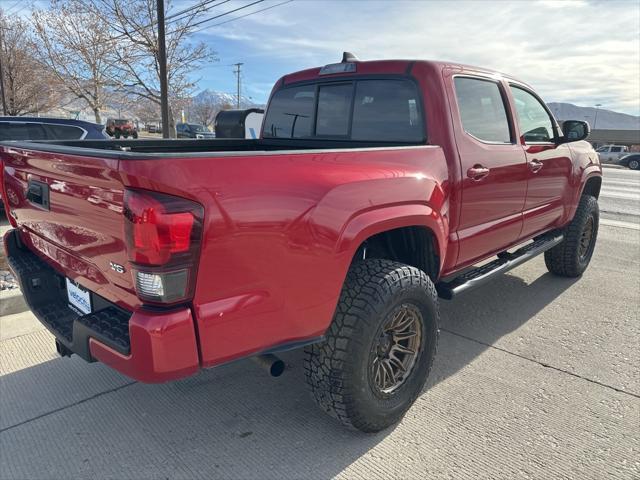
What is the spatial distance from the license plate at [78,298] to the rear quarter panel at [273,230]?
0.80 metres

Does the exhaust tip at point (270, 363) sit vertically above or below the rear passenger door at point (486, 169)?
below

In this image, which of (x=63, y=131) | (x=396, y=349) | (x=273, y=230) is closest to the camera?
(x=273, y=230)

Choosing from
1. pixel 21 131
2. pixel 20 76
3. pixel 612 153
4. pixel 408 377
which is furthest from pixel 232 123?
pixel 612 153

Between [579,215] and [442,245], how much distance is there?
293 centimetres

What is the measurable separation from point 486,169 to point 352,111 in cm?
104

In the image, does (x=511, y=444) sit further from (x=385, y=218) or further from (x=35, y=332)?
(x=35, y=332)

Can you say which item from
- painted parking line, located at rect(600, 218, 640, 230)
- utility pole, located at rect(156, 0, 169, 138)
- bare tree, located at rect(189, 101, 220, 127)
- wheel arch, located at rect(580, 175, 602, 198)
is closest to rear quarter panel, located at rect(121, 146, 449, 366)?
wheel arch, located at rect(580, 175, 602, 198)

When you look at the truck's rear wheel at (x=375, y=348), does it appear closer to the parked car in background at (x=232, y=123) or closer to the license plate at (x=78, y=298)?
the license plate at (x=78, y=298)

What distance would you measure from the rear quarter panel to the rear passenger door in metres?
0.87

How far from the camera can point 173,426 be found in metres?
2.66

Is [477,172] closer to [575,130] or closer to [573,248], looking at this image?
[575,130]

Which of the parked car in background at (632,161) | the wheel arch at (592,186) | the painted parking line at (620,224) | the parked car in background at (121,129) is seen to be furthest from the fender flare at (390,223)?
the parked car in background at (121,129)

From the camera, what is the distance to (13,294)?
13.2ft

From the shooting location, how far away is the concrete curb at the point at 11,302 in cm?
396
